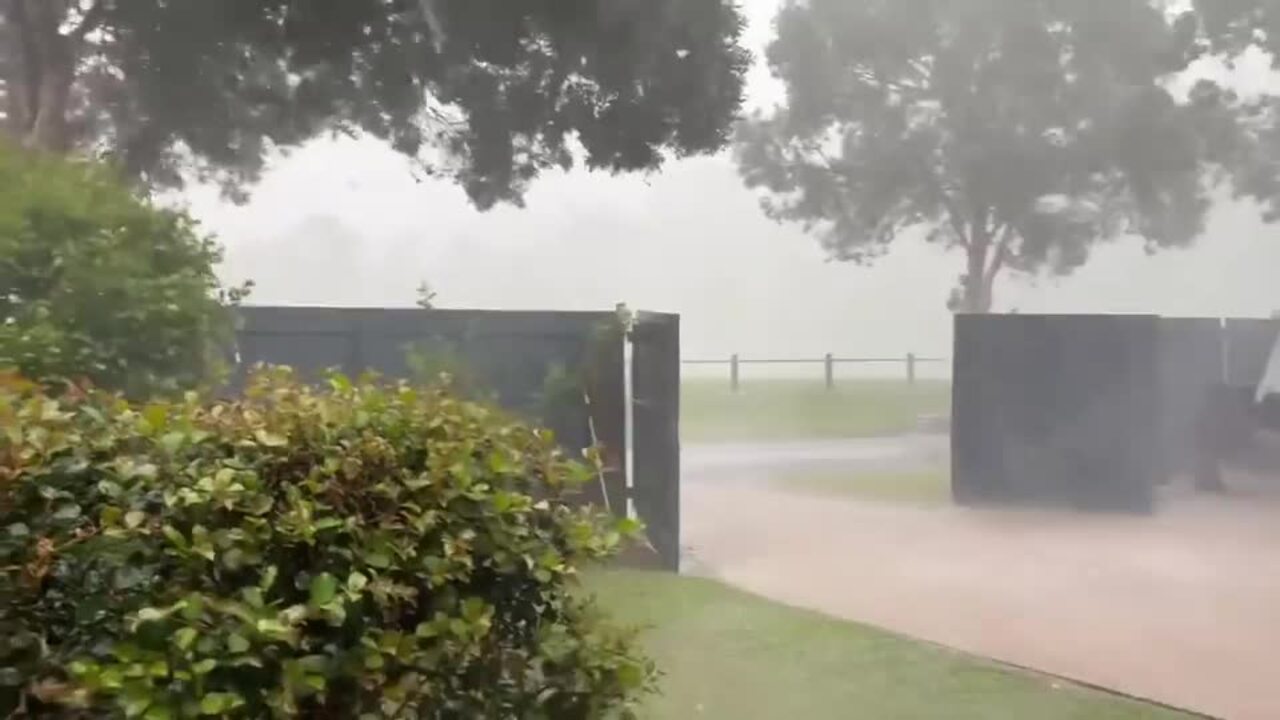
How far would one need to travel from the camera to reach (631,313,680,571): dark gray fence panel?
461cm

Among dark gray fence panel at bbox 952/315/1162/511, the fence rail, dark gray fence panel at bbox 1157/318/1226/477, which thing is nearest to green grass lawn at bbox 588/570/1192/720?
the fence rail

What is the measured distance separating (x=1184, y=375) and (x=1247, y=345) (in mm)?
280

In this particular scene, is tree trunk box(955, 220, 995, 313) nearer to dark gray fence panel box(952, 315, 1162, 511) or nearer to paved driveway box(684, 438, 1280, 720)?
dark gray fence panel box(952, 315, 1162, 511)

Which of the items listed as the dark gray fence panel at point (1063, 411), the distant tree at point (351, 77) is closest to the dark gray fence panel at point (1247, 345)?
the dark gray fence panel at point (1063, 411)

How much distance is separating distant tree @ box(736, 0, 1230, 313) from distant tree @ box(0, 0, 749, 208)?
802 mm

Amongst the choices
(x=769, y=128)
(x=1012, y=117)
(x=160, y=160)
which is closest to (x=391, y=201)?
(x=160, y=160)

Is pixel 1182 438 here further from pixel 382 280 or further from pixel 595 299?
pixel 382 280

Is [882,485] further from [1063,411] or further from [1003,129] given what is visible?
[1003,129]

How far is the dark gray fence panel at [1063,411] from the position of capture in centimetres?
498

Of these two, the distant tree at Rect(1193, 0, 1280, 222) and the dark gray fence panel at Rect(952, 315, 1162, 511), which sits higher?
the distant tree at Rect(1193, 0, 1280, 222)

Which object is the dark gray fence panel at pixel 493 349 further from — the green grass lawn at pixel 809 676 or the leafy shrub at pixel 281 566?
the leafy shrub at pixel 281 566

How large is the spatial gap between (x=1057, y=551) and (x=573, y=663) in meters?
3.17

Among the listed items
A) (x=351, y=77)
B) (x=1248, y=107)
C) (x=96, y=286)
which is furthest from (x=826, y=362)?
(x=96, y=286)

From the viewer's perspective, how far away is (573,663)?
221cm
